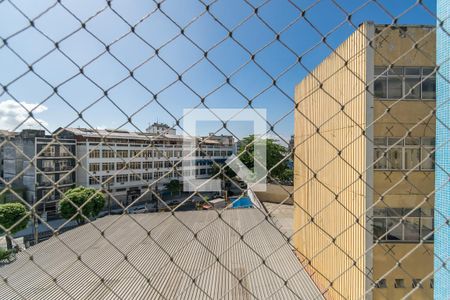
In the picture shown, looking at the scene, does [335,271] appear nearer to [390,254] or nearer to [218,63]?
[390,254]

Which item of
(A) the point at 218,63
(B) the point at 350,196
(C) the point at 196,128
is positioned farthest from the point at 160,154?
(B) the point at 350,196

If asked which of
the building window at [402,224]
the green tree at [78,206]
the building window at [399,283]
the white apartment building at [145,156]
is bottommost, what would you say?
the building window at [399,283]

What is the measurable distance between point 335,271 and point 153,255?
107 inches

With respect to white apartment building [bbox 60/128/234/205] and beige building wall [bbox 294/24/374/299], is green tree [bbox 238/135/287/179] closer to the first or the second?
white apartment building [bbox 60/128/234/205]

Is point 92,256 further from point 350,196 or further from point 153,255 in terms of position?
point 350,196

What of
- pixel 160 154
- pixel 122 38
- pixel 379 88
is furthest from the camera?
pixel 379 88

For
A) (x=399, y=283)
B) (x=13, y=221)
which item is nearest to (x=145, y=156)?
(x=399, y=283)

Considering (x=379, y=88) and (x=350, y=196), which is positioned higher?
(x=379, y=88)

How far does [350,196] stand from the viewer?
3012 millimetres

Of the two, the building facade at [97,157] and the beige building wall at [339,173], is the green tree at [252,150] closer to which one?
the building facade at [97,157]

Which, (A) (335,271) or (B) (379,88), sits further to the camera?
(A) (335,271)

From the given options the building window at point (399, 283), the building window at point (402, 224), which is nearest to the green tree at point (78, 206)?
the building window at point (402, 224)

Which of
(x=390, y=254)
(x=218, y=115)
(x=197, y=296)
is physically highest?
(x=218, y=115)

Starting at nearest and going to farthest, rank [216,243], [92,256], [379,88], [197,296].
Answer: [379,88], [197,296], [92,256], [216,243]
